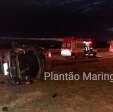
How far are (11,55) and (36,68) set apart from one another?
4.47ft

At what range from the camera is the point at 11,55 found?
12375 millimetres

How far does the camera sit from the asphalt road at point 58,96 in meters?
9.19

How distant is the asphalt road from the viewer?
30.1 ft

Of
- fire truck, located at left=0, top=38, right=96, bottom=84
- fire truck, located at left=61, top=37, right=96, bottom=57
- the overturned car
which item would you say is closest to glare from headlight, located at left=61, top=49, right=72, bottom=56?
fire truck, located at left=61, top=37, right=96, bottom=57

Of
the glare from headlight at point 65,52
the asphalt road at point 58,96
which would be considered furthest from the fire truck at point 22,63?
the glare from headlight at point 65,52

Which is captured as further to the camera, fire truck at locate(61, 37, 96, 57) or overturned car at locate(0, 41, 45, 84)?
fire truck at locate(61, 37, 96, 57)

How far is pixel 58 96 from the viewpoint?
429 inches

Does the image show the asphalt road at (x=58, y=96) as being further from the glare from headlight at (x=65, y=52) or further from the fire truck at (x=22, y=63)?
the glare from headlight at (x=65, y=52)

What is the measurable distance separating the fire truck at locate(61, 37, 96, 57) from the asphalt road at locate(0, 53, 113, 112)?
9.89m

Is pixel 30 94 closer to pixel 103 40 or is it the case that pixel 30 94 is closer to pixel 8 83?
pixel 8 83

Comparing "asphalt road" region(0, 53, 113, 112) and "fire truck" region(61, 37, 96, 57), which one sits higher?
"fire truck" region(61, 37, 96, 57)

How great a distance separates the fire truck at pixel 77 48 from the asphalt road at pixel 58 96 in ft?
32.5

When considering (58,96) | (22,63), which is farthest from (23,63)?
(58,96)

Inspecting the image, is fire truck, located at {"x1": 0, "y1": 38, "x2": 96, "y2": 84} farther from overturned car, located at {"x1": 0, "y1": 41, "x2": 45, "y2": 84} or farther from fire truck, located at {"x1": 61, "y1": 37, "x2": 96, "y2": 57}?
fire truck, located at {"x1": 61, "y1": 37, "x2": 96, "y2": 57}
